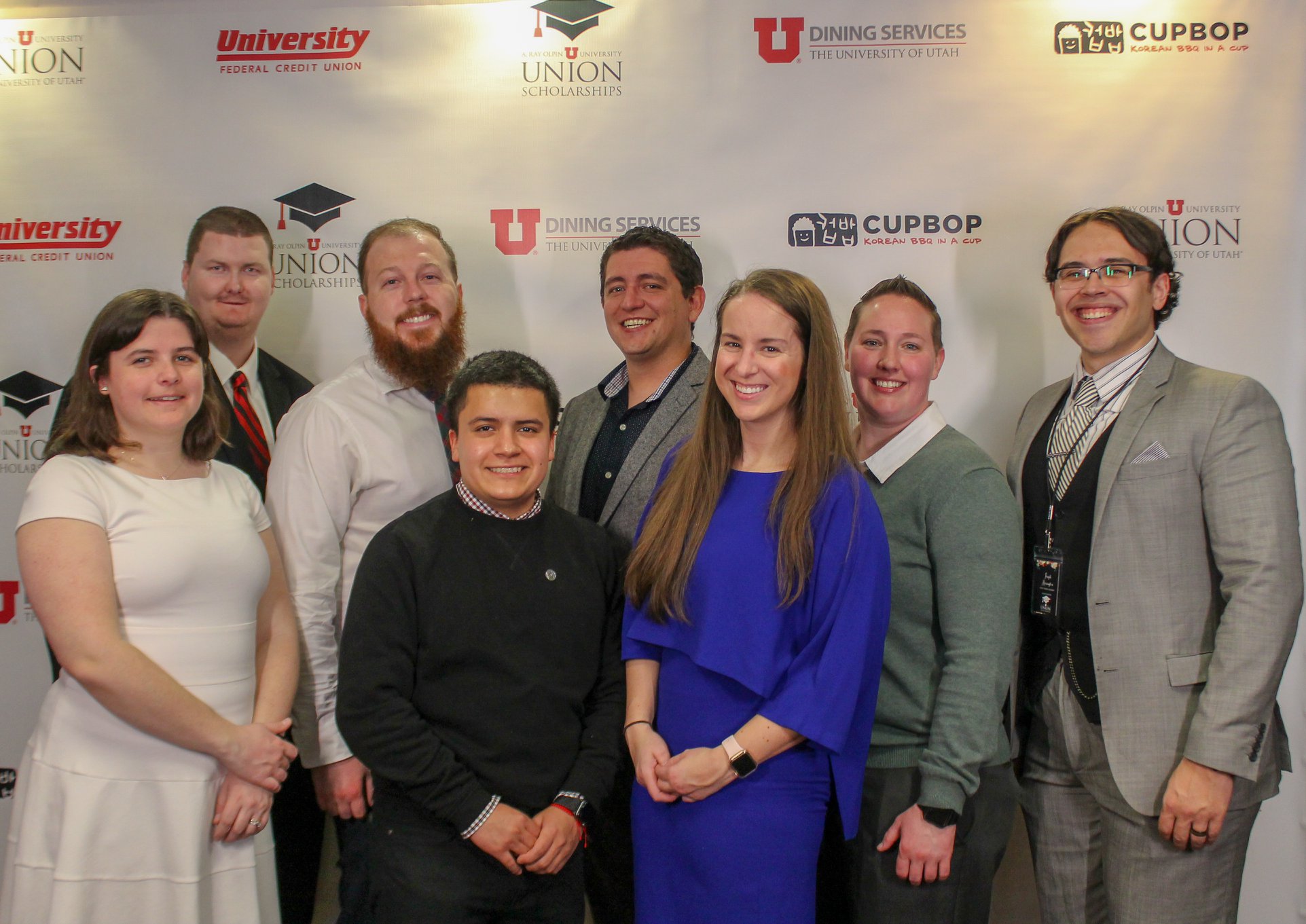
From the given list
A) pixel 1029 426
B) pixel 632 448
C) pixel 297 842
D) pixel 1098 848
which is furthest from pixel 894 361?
pixel 297 842

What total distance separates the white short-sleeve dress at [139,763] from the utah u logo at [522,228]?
152 centimetres

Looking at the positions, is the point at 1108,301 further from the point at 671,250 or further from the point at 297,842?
the point at 297,842

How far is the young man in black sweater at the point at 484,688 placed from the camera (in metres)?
1.84

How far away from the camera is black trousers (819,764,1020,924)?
6.41ft

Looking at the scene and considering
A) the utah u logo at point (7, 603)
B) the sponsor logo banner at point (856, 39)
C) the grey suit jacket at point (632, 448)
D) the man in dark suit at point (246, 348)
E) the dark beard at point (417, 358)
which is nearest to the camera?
the grey suit jacket at point (632, 448)

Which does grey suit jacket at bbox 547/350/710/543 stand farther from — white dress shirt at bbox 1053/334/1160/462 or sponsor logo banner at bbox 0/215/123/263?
sponsor logo banner at bbox 0/215/123/263

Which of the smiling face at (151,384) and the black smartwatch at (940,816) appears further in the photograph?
the smiling face at (151,384)

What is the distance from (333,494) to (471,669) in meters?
0.76

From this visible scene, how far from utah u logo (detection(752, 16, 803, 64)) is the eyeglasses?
133 cm

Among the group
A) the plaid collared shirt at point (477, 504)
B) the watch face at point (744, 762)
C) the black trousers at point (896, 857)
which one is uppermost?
the plaid collared shirt at point (477, 504)

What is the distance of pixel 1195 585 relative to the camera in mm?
2201

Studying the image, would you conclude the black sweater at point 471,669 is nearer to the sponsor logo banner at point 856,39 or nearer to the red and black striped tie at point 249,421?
the red and black striped tie at point 249,421

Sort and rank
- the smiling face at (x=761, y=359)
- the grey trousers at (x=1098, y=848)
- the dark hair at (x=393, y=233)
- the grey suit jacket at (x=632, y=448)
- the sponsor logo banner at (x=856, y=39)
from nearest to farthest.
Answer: the smiling face at (x=761, y=359) < the grey trousers at (x=1098, y=848) < the grey suit jacket at (x=632, y=448) < the dark hair at (x=393, y=233) < the sponsor logo banner at (x=856, y=39)

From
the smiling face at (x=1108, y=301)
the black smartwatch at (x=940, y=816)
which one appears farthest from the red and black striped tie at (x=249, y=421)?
the smiling face at (x=1108, y=301)
